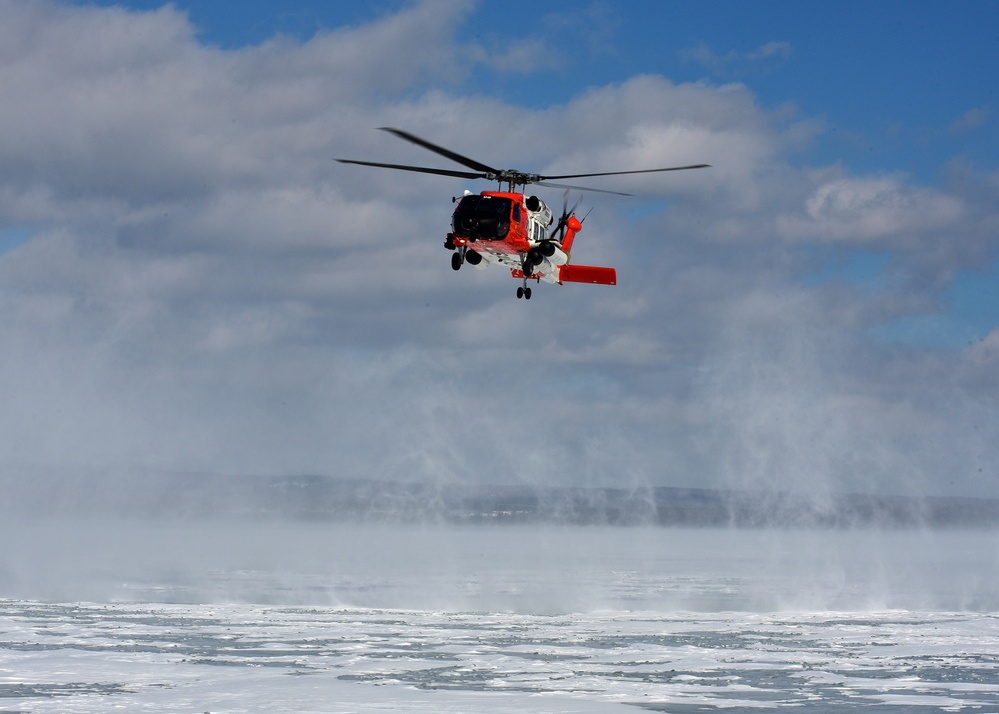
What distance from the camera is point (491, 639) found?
1023 inches

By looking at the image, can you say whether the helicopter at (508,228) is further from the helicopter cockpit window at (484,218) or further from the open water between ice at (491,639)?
the open water between ice at (491,639)

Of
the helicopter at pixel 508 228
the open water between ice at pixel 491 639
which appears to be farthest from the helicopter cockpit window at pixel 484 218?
the open water between ice at pixel 491 639

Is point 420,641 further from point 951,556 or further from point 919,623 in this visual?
point 951,556

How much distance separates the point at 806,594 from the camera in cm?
3894

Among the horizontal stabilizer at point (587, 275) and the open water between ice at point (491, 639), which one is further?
the horizontal stabilizer at point (587, 275)

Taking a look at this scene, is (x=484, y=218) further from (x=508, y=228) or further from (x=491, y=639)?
(x=491, y=639)

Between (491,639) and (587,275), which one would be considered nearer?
(491,639)

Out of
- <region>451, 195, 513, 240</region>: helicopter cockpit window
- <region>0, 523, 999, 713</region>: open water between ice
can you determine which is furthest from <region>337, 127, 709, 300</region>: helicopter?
<region>0, 523, 999, 713</region>: open water between ice

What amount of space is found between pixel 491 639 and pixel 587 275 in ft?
34.4

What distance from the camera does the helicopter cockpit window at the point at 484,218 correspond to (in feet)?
86.1

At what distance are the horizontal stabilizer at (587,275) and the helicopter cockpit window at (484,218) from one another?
4405 mm

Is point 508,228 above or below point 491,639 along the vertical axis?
above

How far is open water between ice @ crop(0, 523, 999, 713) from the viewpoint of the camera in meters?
18.8

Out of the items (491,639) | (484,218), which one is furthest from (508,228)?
(491,639)
